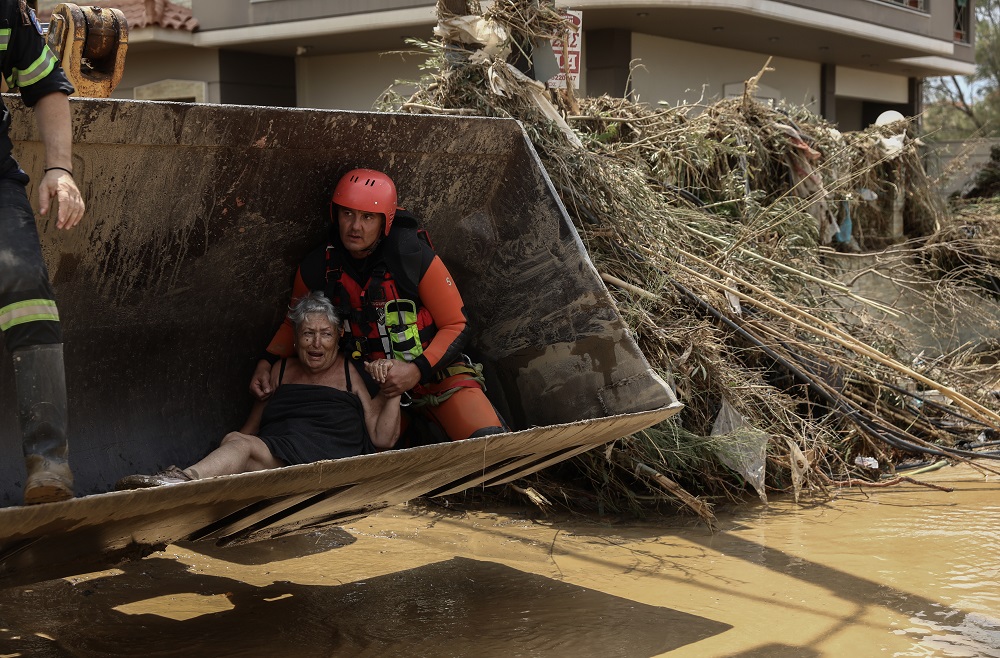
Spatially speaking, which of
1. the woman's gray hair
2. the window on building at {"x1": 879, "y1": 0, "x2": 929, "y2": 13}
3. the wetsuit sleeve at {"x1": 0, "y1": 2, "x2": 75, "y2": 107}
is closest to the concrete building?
the window on building at {"x1": 879, "y1": 0, "x2": 929, "y2": 13}

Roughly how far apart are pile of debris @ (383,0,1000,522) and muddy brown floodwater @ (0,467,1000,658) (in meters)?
0.33

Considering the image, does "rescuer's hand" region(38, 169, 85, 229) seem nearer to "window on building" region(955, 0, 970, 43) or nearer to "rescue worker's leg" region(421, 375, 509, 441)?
"rescue worker's leg" region(421, 375, 509, 441)

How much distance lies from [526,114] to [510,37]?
1.47 feet

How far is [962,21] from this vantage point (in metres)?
21.1

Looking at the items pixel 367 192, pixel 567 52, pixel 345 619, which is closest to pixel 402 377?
pixel 367 192

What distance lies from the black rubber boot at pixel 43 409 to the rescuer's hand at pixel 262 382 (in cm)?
165

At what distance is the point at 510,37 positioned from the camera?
618 centimetres

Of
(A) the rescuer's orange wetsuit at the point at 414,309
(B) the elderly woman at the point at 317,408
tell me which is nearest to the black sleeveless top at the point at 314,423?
(B) the elderly woman at the point at 317,408

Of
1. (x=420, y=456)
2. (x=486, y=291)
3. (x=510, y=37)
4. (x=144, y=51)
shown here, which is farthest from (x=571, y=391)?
(x=144, y=51)

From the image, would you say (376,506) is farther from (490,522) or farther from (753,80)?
(753,80)

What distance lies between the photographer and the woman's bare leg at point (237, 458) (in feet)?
12.9

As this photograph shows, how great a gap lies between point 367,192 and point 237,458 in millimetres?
1144

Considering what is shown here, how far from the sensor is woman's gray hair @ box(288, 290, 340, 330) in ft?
14.6

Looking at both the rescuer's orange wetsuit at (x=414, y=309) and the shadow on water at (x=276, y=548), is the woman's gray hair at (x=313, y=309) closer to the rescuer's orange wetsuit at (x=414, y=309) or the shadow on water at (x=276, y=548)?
the rescuer's orange wetsuit at (x=414, y=309)
